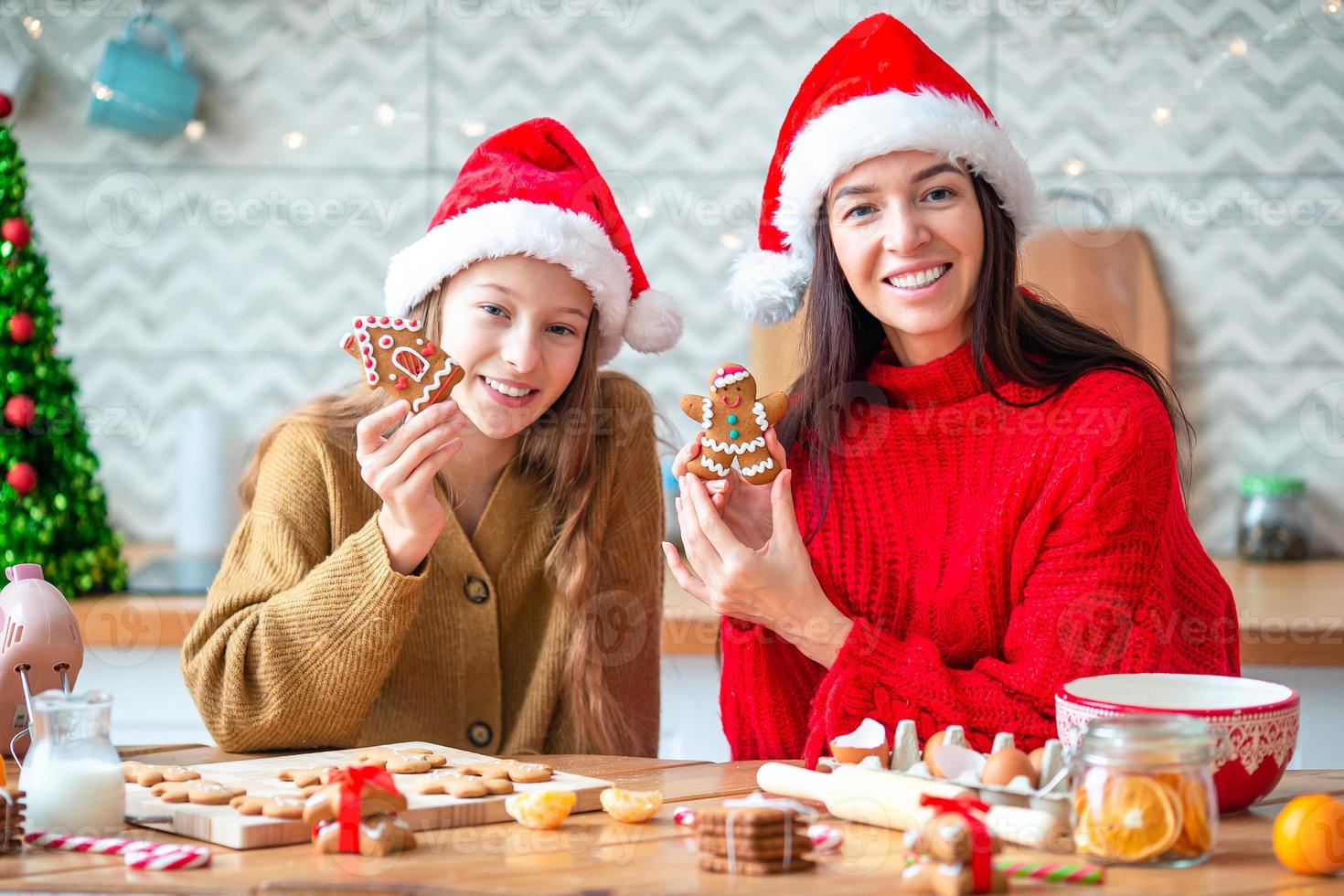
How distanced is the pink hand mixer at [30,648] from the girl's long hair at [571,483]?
448 millimetres

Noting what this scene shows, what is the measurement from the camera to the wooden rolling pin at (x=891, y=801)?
1.03 m

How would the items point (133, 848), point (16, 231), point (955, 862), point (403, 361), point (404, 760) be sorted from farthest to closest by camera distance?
1. point (16, 231)
2. point (403, 361)
3. point (404, 760)
4. point (133, 848)
5. point (955, 862)

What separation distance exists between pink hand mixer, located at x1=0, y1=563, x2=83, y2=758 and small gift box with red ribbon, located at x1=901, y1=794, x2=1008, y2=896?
806 millimetres

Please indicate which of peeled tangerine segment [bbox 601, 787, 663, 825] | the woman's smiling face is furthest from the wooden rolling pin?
the woman's smiling face

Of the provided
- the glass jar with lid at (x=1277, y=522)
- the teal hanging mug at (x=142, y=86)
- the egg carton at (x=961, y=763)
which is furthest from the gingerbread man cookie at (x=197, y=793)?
the glass jar with lid at (x=1277, y=522)

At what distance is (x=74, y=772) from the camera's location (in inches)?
42.9

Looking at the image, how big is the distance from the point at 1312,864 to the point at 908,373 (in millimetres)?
801

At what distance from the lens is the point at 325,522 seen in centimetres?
167

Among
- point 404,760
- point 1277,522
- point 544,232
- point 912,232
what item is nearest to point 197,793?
point 404,760

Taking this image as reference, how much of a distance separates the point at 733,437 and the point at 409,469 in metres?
0.35

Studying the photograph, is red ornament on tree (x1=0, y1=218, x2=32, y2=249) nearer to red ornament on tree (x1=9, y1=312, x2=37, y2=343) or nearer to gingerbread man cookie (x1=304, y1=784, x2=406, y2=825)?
red ornament on tree (x1=9, y1=312, x2=37, y2=343)

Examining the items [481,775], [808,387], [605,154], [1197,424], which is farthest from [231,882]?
[1197,424]

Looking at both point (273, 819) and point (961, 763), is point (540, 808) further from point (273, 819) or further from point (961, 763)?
point (961, 763)

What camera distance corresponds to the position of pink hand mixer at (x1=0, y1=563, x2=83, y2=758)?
1.30 m
